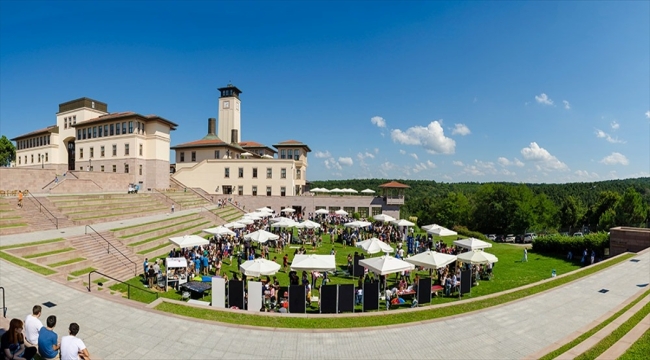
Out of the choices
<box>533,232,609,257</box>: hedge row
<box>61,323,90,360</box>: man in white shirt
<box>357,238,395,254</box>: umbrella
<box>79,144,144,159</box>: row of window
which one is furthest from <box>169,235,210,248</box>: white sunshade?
<box>79,144,144,159</box>: row of window

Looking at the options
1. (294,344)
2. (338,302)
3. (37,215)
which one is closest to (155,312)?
(294,344)

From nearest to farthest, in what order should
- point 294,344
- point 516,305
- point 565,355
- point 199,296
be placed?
point 565,355
point 294,344
point 516,305
point 199,296

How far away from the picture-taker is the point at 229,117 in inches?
2896

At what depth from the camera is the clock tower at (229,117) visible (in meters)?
73.5

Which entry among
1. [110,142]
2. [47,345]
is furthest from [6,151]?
[47,345]

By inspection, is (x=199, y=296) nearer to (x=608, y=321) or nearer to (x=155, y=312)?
(x=155, y=312)

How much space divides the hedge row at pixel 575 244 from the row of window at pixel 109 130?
51.2 metres

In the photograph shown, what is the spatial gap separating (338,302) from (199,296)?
22.4ft

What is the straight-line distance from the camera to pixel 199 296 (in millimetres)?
15250

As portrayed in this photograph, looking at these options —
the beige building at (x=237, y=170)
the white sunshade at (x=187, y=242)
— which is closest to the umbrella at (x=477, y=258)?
the white sunshade at (x=187, y=242)

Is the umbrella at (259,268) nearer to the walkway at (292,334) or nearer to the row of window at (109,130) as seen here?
the walkway at (292,334)

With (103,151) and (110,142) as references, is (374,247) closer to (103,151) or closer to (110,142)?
(110,142)

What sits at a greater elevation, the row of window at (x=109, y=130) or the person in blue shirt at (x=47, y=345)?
the row of window at (x=109, y=130)

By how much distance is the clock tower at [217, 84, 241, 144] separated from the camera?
73.5m
